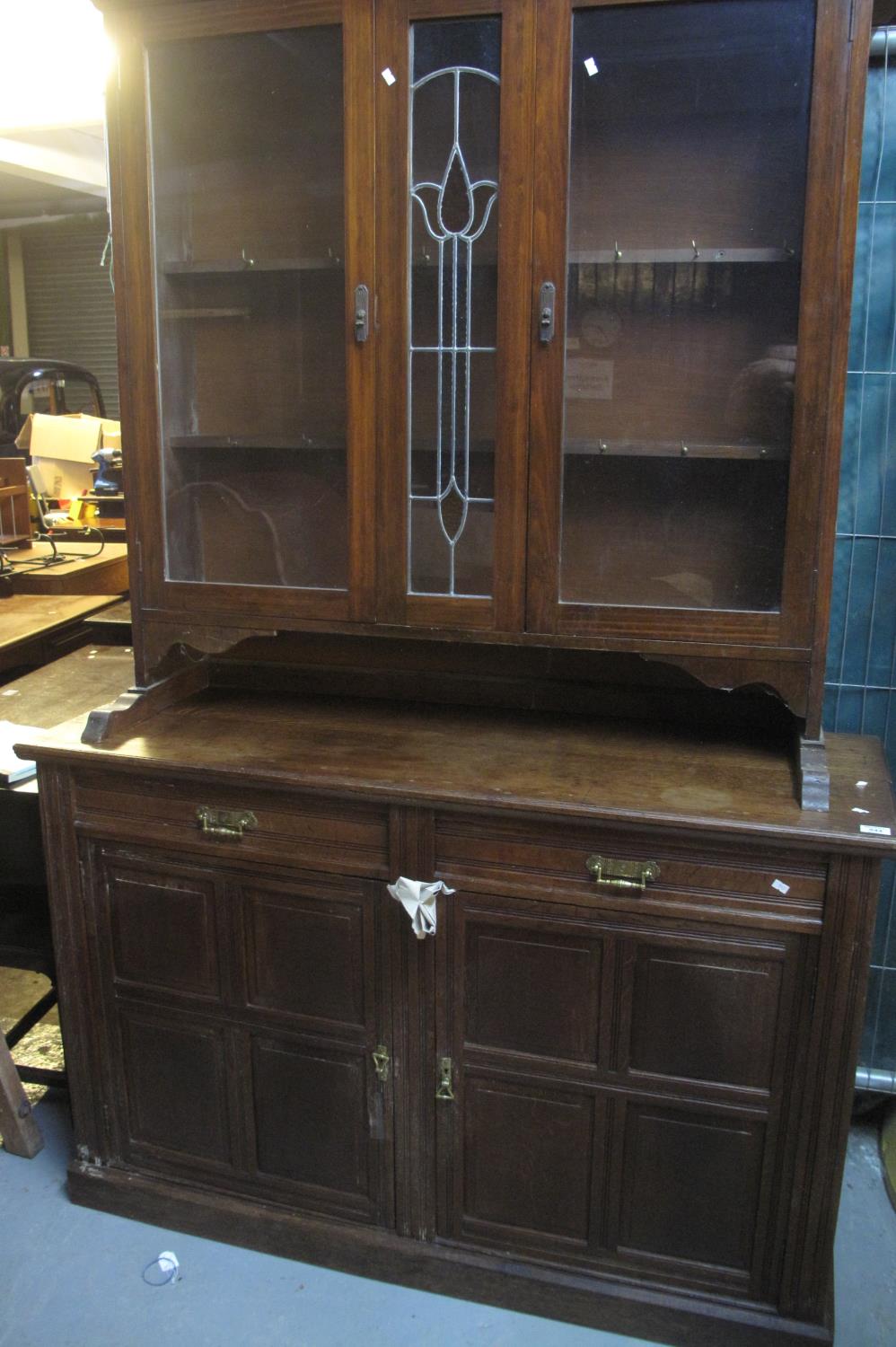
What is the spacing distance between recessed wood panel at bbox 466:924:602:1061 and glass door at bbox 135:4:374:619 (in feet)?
1.79

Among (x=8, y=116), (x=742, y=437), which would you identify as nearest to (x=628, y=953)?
(x=742, y=437)

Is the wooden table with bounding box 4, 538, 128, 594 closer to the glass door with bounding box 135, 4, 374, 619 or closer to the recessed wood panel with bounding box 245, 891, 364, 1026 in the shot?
the glass door with bounding box 135, 4, 374, 619

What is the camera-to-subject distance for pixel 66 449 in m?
4.29

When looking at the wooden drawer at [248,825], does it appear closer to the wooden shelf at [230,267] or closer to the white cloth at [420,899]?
the white cloth at [420,899]

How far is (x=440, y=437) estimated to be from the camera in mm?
1534

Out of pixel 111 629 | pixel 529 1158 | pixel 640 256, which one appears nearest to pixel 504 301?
pixel 640 256

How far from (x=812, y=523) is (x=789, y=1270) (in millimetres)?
1046

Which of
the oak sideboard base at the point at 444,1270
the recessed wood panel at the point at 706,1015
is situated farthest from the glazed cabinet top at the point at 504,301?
the oak sideboard base at the point at 444,1270

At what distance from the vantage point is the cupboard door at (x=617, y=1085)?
144cm

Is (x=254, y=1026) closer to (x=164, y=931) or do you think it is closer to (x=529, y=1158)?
(x=164, y=931)

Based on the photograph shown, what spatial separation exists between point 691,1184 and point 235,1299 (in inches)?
28.9

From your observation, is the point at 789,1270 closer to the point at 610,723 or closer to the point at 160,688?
the point at 610,723

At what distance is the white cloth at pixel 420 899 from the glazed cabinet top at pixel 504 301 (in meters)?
0.38

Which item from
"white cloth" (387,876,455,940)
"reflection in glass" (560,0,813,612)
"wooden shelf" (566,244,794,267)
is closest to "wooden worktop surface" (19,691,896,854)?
"white cloth" (387,876,455,940)
